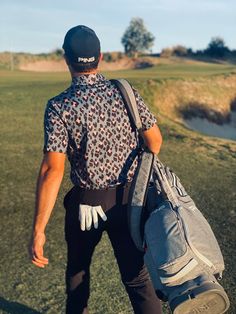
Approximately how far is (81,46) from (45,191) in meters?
0.94

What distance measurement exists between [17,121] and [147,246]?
38.9 ft

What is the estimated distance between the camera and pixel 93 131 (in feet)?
10.0

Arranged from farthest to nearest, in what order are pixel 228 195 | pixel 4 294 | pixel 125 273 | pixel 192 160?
pixel 192 160 → pixel 228 195 → pixel 4 294 → pixel 125 273

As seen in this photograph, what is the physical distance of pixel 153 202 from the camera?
3.07 m

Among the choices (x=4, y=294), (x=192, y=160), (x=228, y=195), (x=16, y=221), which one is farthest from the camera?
(x=192, y=160)

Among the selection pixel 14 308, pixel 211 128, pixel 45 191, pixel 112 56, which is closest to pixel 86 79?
pixel 45 191

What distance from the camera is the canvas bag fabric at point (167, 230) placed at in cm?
261

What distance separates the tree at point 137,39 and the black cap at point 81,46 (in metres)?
82.2

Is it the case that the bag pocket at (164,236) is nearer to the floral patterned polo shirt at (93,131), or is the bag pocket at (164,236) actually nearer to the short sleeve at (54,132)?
the floral patterned polo shirt at (93,131)

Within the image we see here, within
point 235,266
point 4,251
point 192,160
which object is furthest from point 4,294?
point 192,160

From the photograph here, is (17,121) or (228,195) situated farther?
(17,121)

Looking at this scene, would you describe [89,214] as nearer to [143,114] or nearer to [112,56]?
[143,114]

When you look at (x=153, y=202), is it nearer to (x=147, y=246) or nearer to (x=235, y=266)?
(x=147, y=246)

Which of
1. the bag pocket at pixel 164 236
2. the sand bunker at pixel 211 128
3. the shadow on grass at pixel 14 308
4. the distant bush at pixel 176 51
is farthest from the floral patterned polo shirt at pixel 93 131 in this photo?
the distant bush at pixel 176 51
